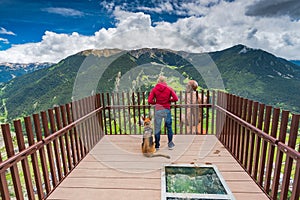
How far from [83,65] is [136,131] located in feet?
158

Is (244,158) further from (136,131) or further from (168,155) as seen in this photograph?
(136,131)

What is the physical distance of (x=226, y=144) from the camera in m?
4.05

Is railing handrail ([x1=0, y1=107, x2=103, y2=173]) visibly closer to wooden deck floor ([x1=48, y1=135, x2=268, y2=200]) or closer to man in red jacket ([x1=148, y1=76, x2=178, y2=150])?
wooden deck floor ([x1=48, y1=135, x2=268, y2=200])

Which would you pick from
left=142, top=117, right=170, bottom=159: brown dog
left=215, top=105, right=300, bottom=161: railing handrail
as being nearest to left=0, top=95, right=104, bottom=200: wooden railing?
left=142, top=117, right=170, bottom=159: brown dog

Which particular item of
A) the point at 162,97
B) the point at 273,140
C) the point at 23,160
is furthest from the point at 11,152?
the point at 273,140

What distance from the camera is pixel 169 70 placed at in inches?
1054

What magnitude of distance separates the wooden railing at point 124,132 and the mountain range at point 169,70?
17567 mm

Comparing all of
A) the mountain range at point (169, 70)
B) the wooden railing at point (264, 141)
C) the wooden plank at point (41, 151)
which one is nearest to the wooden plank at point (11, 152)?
the wooden plank at point (41, 151)

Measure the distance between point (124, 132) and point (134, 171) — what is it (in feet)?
7.34

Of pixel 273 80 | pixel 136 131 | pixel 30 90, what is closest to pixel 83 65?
pixel 30 90

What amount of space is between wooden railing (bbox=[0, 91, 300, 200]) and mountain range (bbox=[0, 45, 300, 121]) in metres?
17.6

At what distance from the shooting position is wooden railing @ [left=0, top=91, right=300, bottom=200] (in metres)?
2.08

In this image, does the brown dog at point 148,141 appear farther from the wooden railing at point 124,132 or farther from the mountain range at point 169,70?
the mountain range at point 169,70

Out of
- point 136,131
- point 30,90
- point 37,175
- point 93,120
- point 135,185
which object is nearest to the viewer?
point 37,175
